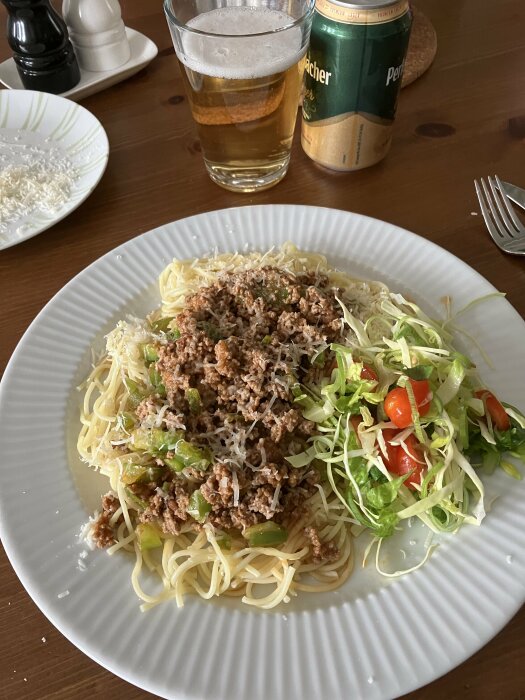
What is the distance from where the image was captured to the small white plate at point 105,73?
2.74m

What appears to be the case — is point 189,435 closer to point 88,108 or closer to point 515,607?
point 515,607

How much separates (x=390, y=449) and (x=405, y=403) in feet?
0.41

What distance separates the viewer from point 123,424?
157cm

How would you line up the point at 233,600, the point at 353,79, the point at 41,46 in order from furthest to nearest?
the point at 41,46, the point at 353,79, the point at 233,600

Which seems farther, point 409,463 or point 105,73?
point 105,73

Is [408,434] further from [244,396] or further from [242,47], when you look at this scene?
[242,47]

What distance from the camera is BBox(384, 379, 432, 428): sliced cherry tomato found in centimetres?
142

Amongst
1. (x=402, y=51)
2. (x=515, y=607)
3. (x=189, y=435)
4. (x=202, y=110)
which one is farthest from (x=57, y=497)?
(x=402, y=51)

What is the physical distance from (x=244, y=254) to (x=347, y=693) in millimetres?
1330

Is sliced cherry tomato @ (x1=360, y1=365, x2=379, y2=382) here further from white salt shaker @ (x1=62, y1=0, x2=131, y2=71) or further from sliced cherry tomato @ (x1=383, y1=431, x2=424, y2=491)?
white salt shaker @ (x1=62, y1=0, x2=131, y2=71)

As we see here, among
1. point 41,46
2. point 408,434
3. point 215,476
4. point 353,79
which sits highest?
point 353,79

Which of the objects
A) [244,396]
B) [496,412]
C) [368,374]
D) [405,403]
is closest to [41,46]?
[244,396]

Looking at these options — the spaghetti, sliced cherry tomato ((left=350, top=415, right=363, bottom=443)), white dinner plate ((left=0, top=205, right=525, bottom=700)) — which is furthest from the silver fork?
sliced cherry tomato ((left=350, top=415, right=363, bottom=443))

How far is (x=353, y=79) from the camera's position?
203 cm
